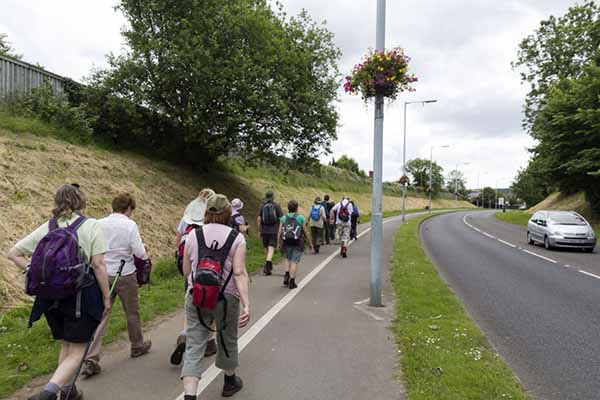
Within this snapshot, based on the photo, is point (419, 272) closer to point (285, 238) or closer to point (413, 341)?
point (285, 238)

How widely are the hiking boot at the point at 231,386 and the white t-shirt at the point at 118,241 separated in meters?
1.62

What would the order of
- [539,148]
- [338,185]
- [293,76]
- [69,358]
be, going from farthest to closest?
[338,185] < [539,148] < [293,76] < [69,358]

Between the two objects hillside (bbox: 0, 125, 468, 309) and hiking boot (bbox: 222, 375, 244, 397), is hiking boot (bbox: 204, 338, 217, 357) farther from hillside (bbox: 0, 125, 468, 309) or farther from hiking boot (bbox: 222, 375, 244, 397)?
hillside (bbox: 0, 125, 468, 309)

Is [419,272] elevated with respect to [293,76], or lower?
lower

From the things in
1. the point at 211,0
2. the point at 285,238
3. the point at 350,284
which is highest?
the point at 211,0

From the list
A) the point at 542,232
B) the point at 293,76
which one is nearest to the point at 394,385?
the point at 293,76

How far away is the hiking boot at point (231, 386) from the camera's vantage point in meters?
3.66

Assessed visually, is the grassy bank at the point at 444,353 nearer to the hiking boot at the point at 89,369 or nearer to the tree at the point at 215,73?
the hiking boot at the point at 89,369

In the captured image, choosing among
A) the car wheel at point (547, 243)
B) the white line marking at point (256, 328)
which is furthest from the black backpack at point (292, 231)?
the car wheel at point (547, 243)

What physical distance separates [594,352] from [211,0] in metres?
14.6

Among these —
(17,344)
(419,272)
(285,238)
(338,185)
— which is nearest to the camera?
(17,344)

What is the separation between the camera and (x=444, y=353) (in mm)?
4520

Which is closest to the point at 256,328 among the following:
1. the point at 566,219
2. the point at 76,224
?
the point at 76,224

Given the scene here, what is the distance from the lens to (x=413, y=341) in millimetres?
4953
